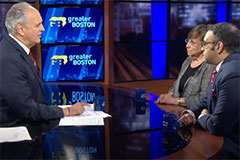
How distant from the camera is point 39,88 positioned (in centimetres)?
197

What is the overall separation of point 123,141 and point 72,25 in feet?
10.9

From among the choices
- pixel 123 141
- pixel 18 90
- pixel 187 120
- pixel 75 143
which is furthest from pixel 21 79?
pixel 187 120

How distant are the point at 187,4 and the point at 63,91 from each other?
3127 millimetres

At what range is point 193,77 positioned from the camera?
8.48 ft

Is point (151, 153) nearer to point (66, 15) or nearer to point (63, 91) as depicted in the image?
point (63, 91)

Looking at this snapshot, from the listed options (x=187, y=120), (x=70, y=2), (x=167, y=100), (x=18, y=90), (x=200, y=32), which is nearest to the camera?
(x=18, y=90)

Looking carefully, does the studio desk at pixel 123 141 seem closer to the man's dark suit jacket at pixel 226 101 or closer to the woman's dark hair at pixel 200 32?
the man's dark suit jacket at pixel 226 101

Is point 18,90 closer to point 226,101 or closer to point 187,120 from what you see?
point 187,120

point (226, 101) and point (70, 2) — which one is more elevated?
point (70, 2)

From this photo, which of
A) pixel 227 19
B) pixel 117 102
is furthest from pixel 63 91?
pixel 227 19

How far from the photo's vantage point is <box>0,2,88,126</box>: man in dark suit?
1789 millimetres

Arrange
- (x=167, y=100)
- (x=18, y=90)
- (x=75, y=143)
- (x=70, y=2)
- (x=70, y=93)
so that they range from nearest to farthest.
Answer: (x=75, y=143) < (x=18, y=90) < (x=167, y=100) < (x=70, y=93) < (x=70, y=2)

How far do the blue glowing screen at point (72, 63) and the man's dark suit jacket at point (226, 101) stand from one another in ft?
10.5

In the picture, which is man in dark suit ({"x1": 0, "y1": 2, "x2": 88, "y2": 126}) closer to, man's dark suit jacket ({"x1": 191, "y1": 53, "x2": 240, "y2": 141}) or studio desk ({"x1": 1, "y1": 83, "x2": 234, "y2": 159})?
studio desk ({"x1": 1, "y1": 83, "x2": 234, "y2": 159})
